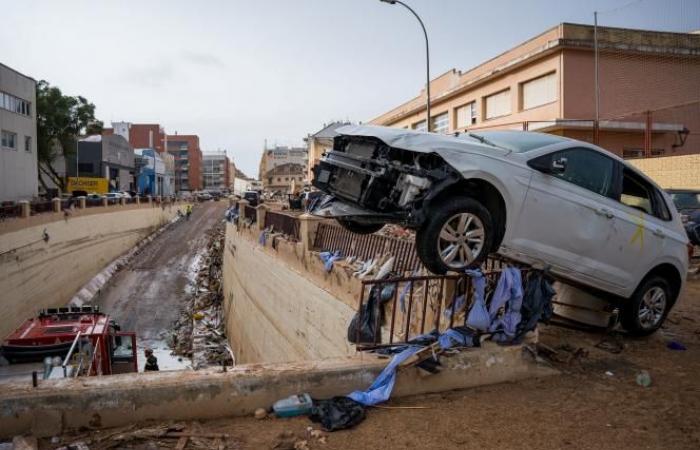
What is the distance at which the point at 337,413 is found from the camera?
450 centimetres

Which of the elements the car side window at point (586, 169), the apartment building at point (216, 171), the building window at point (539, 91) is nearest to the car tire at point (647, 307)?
the car side window at point (586, 169)

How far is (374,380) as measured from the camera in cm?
502

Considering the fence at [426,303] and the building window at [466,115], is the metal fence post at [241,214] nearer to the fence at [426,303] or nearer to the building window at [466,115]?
the building window at [466,115]

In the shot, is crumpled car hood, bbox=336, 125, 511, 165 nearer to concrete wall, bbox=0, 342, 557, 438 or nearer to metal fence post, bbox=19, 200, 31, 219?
concrete wall, bbox=0, 342, 557, 438

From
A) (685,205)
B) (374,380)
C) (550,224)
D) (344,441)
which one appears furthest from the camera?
(685,205)

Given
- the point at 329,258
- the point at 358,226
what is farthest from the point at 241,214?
the point at 358,226

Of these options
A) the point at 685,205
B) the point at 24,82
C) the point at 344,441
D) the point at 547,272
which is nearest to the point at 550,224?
the point at 547,272

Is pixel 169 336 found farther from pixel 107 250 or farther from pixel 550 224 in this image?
pixel 550 224

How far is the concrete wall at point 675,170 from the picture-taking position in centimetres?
1672

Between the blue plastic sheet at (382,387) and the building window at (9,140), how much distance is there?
1270 inches

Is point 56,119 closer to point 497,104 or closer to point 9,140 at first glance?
point 9,140

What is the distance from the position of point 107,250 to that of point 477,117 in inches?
1042

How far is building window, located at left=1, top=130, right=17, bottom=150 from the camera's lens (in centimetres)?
3031

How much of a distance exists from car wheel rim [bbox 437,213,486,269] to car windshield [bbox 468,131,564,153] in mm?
1075
